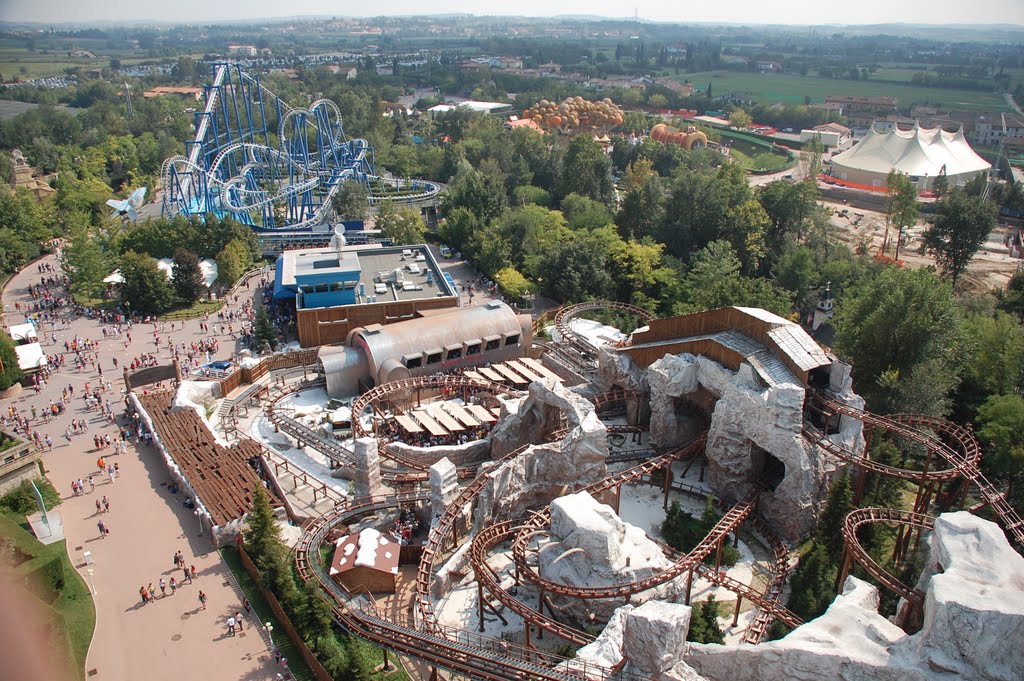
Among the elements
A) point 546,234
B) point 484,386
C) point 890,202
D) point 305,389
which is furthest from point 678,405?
point 890,202

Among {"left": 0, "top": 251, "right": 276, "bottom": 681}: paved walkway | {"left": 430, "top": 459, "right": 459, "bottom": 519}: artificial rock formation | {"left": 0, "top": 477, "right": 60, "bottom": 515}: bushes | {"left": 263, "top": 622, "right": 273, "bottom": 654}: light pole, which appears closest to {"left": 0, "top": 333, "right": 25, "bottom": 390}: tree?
{"left": 0, "top": 251, "right": 276, "bottom": 681}: paved walkway

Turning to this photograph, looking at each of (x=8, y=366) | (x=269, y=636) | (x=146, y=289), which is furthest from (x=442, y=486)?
(x=146, y=289)

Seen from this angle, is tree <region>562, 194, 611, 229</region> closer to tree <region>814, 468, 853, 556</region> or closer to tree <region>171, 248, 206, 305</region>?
tree <region>171, 248, 206, 305</region>

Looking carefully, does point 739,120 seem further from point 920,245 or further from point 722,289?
point 722,289

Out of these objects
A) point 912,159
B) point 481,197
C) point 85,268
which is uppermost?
point 481,197

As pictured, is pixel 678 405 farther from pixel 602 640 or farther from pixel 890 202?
pixel 890 202

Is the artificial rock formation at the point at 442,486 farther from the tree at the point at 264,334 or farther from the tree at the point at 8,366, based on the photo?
the tree at the point at 8,366
